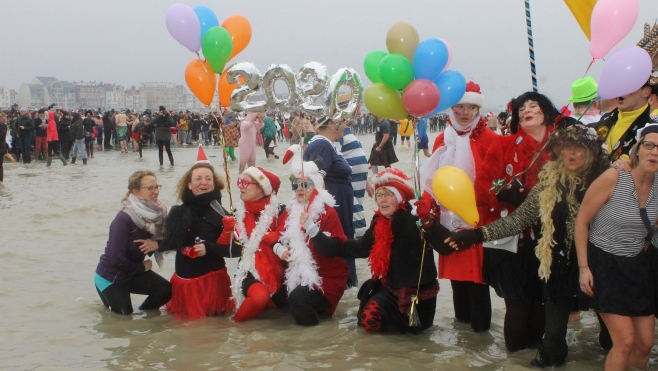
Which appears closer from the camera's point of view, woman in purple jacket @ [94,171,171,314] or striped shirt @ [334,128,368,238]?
woman in purple jacket @ [94,171,171,314]

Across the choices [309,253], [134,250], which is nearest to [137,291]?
[134,250]

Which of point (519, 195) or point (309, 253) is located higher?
point (519, 195)

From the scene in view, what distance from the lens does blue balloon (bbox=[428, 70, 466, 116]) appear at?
15.3ft

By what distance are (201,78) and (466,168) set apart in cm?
249

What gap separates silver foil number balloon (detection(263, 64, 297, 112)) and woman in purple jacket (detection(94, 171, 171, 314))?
1228 millimetres

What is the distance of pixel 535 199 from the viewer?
13.8 feet

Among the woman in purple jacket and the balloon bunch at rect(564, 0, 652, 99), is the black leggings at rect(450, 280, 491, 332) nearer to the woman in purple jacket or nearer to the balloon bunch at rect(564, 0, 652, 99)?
the balloon bunch at rect(564, 0, 652, 99)

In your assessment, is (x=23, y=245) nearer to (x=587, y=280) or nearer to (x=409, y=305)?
(x=409, y=305)

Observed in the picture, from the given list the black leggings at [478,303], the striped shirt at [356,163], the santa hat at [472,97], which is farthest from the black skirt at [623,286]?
the striped shirt at [356,163]

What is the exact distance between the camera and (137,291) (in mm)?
5785

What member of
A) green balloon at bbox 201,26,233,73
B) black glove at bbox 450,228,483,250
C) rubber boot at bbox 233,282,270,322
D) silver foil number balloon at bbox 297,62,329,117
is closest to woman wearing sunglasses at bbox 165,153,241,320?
rubber boot at bbox 233,282,270,322

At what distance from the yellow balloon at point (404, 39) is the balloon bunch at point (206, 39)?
1617mm

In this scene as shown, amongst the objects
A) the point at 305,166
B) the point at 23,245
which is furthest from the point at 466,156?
the point at 23,245

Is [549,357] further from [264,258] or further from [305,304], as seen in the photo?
[264,258]
